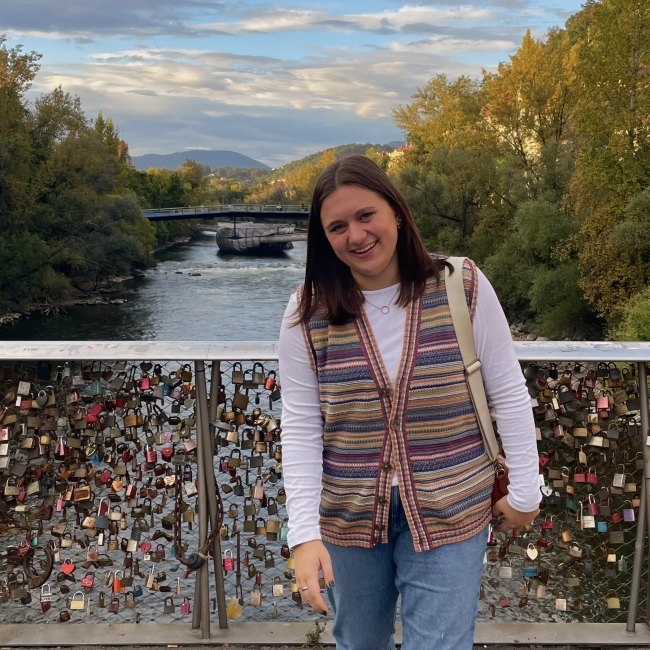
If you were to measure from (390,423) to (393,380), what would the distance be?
0.26ft

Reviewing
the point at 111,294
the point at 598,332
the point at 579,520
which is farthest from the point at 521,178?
the point at 579,520

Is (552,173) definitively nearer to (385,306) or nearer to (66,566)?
(66,566)

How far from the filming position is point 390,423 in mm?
1445

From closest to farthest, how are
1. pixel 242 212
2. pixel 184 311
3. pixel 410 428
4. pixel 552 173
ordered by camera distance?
pixel 410 428 → pixel 552 173 → pixel 184 311 → pixel 242 212

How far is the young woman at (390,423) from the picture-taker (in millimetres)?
1448

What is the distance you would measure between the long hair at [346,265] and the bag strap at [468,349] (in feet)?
0.13

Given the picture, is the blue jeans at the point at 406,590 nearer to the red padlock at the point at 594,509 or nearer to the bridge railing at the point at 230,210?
the red padlock at the point at 594,509

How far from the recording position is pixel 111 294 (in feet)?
104

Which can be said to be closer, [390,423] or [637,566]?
[390,423]

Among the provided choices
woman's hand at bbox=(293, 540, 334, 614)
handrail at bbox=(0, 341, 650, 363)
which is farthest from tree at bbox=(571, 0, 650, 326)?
woman's hand at bbox=(293, 540, 334, 614)

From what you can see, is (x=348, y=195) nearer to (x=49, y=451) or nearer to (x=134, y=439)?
(x=134, y=439)

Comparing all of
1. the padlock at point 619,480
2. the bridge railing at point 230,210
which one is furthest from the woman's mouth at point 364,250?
the bridge railing at point 230,210

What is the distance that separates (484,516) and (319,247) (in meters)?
0.61

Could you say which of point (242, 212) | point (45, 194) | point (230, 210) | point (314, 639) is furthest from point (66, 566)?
point (230, 210)
